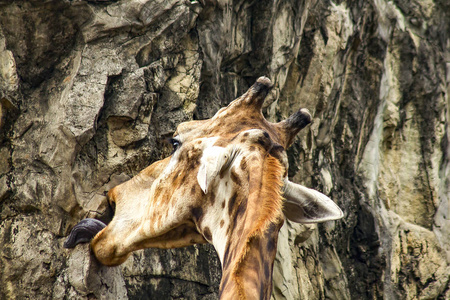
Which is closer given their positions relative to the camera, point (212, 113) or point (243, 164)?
point (243, 164)

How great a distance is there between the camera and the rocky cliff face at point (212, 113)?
3293 mm

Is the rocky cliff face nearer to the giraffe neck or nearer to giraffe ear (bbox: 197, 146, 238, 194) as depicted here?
giraffe ear (bbox: 197, 146, 238, 194)

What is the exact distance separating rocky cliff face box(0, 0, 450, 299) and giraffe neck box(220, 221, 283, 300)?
1.22m

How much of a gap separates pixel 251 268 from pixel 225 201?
476 mm

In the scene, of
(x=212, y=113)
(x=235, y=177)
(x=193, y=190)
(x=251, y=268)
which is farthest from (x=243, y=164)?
(x=212, y=113)

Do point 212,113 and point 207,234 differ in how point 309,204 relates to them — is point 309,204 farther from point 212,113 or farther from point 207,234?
point 212,113

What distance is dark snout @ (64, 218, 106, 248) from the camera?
305 centimetres

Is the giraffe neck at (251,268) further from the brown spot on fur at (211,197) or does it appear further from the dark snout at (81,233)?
the dark snout at (81,233)

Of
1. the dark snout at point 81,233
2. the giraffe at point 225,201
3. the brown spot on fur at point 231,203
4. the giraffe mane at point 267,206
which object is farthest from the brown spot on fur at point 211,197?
the dark snout at point 81,233

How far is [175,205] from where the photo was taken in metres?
2.62

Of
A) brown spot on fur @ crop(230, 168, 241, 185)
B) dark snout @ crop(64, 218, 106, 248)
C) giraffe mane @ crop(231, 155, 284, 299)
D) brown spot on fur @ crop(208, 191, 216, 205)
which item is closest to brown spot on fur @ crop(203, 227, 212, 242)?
brown spot on fur @ crop(208, 191, 216, 205)

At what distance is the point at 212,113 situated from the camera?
4.02 metres

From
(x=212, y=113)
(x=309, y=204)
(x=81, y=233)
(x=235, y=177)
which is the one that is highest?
(x=212, y=113)

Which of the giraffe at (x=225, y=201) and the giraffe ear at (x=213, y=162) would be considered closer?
the giraffe at (x=225, y=201)
